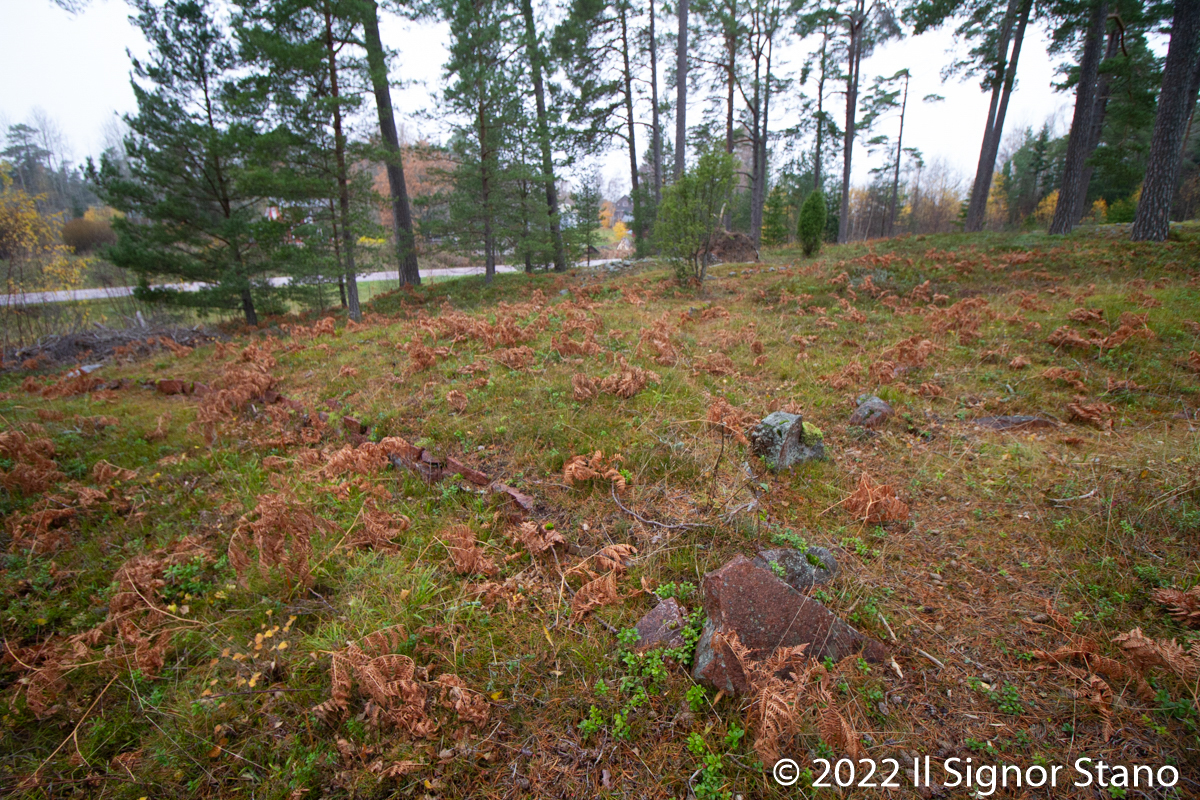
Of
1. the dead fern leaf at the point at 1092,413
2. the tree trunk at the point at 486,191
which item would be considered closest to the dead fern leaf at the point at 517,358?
the dead fern leaf at the point at 1092,413

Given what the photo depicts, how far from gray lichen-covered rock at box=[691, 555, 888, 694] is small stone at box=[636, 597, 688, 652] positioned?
0.39ft

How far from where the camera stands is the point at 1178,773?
1.55 meters

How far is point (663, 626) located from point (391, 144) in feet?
41.3

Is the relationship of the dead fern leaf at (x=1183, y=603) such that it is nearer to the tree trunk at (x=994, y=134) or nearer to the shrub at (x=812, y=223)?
the shrub at (x=812, y=223)

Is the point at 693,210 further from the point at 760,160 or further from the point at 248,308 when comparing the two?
the point at 760,160

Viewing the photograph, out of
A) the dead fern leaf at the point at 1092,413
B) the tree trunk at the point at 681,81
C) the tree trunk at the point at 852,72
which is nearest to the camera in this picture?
the dead fern leaf at the point at 1092,413

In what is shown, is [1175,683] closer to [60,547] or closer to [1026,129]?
[60,547]

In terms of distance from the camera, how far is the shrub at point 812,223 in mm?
13461

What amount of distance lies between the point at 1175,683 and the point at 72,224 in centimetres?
3832

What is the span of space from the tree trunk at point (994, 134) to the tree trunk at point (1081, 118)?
5.97ft

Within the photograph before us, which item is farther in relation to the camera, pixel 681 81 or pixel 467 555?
pixel 681 81

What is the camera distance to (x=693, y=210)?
9578 millimetres

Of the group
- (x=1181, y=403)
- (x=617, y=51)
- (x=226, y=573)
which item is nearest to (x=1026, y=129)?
(x=617, y=51)

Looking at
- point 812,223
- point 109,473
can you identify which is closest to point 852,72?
point 812,223
